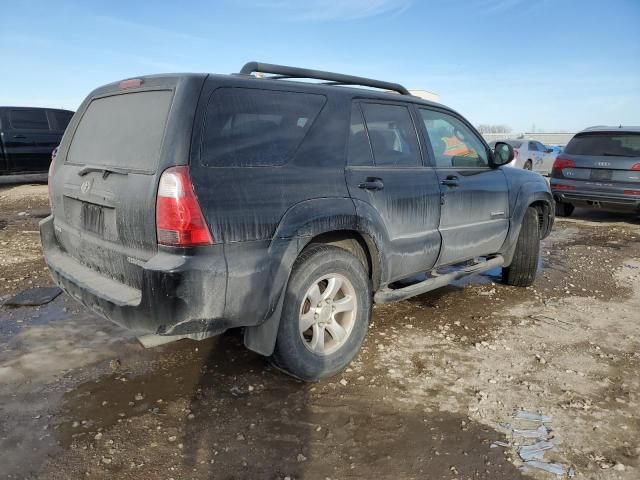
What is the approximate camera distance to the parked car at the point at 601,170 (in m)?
8.12

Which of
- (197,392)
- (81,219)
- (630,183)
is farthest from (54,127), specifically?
(630,183)

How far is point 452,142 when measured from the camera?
4.21 metres

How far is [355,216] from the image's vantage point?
308cm

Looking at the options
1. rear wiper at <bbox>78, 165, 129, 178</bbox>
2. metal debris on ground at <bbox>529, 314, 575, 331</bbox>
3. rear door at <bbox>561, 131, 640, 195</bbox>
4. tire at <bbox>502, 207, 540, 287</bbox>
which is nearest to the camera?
rear wiper at <bbox>78, 165, 129, 178</bbox>

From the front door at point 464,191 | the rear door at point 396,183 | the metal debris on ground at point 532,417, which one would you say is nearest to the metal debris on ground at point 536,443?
the metal debris on ground at point 532,417

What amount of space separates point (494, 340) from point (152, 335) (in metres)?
2.55

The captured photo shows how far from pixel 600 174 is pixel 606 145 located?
0.53 metres

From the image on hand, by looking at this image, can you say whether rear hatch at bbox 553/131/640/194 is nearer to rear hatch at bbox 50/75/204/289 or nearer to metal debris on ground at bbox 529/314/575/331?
metal debris on ground at bbox 529/314/575/331

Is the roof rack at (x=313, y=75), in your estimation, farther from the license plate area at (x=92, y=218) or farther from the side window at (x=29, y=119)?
the side window at (x=29, y=119)

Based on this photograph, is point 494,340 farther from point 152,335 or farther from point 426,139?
point 152,335

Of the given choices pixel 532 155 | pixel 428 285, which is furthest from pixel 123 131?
pixel 532 155

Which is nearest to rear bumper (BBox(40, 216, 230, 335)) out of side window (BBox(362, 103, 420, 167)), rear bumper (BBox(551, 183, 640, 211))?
side window (BBox(362, 103, 420, 167))

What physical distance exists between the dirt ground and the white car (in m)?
14.6

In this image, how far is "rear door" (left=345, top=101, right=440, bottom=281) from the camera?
10.7ft
